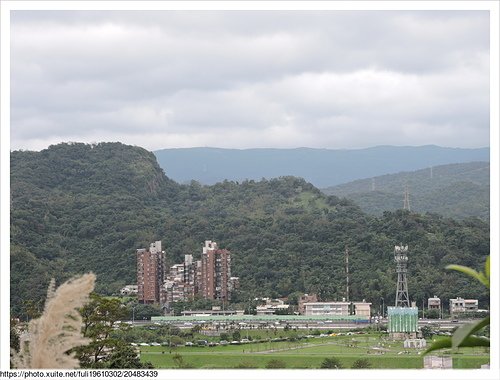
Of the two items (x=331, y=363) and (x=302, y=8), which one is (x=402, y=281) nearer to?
(x=331, y=363)

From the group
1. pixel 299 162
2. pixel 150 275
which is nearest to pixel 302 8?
pixel 150 275

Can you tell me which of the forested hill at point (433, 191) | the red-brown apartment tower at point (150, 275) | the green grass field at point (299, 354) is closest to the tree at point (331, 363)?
the green grass field at point (299, 354)

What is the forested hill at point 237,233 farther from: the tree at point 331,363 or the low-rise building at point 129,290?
the tree at point 331,363

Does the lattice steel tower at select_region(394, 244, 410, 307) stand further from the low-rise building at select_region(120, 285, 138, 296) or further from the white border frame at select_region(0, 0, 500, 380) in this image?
the white border frame at select_region(0, 0, 500, 380)

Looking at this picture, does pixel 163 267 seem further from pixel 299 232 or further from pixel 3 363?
pixel 3 363

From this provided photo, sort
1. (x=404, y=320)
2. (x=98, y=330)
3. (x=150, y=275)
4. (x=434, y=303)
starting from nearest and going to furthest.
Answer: (x=98, y=330) < (x=404, y=320) < (x=434, y=303) < (x=150, y=275)

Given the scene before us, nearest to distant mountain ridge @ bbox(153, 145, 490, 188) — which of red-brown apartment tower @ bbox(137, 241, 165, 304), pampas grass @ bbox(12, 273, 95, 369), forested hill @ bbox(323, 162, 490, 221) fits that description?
forested hill @ bbox(323, 162, 490, 221)
